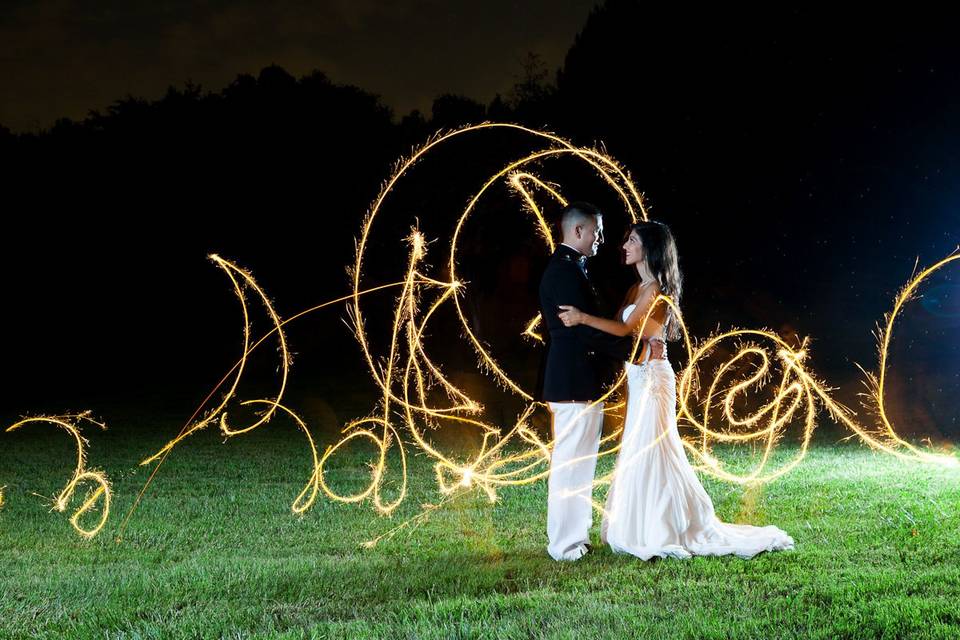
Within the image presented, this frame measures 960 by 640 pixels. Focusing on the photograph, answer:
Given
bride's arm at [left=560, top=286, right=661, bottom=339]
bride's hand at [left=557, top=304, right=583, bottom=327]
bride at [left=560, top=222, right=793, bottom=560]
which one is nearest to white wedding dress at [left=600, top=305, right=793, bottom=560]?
bride at [left=560, top=222, right=793, bottom=560]

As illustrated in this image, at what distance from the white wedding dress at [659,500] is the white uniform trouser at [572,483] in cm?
30

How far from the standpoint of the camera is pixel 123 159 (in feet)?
102

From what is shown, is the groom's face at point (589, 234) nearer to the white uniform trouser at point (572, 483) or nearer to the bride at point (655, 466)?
the bride at point (655, 466)

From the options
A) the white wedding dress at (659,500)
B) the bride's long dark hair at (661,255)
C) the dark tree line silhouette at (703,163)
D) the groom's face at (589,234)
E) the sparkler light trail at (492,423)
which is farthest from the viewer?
the dark tree line silhouette at (703,163)

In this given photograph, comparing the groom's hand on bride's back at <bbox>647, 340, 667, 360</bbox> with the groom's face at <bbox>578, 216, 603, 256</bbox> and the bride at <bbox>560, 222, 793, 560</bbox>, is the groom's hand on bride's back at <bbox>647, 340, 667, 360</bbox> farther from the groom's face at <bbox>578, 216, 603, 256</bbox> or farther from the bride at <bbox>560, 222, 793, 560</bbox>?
the groom's face at <bbox>578, 216, 603, 256</bbox>

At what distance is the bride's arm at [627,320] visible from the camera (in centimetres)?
736

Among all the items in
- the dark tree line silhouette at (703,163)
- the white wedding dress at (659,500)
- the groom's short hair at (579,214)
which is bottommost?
the white wedding dress at (659,500)

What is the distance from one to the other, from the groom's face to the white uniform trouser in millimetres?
1153

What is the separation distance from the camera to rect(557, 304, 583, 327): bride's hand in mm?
7363

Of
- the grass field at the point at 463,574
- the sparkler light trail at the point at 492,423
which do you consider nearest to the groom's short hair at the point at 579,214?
the sparkler light trail at the point at 492,423

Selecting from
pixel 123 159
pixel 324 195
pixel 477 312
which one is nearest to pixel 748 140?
pixel 477 312

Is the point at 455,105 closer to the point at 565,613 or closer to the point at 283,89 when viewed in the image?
the point at 283,89

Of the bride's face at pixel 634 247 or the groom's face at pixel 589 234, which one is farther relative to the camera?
the bride's face at pixel 634 247

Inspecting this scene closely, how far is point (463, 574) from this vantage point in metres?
6.95
